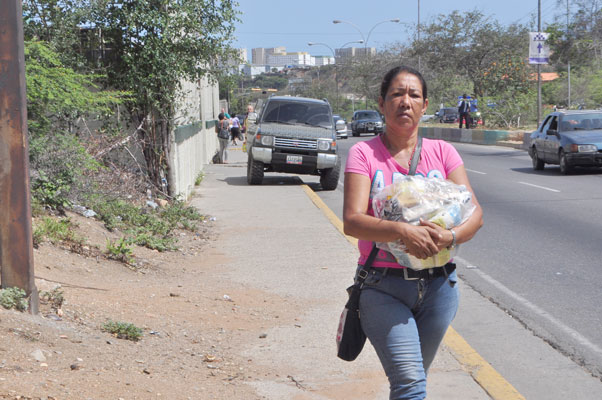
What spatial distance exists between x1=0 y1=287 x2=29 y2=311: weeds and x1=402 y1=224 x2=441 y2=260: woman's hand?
311cm

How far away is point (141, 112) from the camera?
12.8 meters

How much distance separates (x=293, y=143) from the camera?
695 inches

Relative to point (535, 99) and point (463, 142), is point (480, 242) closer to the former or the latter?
point (463, 142)

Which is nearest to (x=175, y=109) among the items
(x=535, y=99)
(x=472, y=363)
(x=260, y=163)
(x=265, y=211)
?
(x=265, y=211)

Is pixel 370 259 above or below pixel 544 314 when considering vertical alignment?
above

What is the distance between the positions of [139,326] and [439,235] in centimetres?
329

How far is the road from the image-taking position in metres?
5.68

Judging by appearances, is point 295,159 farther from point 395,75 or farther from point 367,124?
point 367,124

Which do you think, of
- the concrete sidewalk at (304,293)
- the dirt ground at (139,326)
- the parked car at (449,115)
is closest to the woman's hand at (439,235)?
the concrete sidewalk at (304,293)

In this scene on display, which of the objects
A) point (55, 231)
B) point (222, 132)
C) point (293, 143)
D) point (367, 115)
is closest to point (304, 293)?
point (55, 231)

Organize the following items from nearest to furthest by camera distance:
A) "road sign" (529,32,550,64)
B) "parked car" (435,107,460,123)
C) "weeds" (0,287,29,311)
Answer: "weeds" (0,287,29,311) → "road sign" (529,32,550,64) → "parked car" (435,107,460,123)

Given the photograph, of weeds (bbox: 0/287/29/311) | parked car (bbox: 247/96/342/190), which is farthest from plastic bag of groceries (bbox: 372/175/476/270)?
parked car (bbox: 247/96/342/190)

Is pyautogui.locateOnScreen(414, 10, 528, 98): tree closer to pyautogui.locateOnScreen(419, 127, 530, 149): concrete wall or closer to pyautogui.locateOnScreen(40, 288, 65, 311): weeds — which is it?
pyautogui.locateOnScreen(419, 127, 530, 149): concrete wall

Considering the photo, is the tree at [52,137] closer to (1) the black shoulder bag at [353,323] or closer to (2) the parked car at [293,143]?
(1) the black shoulder bag at [353,323]
